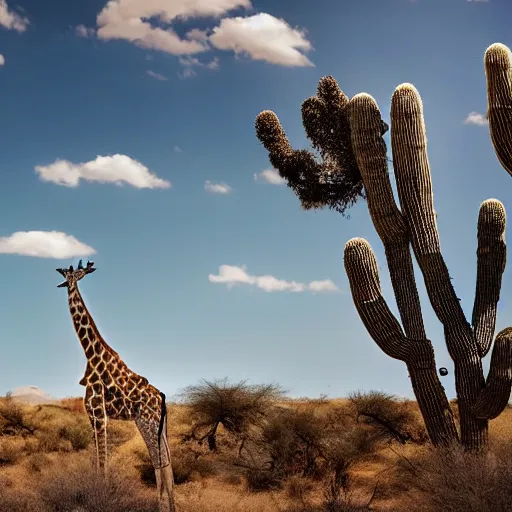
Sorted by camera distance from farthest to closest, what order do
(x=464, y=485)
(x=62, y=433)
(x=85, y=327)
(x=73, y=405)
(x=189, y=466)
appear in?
(x=73, y=405), (x=62, y=433), (x=189, y=466), (x=85, y=327), (x=464, y=485)

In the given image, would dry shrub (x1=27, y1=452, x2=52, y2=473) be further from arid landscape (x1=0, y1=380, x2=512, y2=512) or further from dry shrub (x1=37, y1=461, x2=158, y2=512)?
dry shrub (x1=37, y1=461, x2=158, y2=512)

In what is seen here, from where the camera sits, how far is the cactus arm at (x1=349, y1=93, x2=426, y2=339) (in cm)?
1296

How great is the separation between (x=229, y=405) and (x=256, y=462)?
3.13m

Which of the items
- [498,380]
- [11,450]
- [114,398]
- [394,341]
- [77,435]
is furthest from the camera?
[77,435]

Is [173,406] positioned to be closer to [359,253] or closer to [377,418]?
[377,418]

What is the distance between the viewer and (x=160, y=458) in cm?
1202

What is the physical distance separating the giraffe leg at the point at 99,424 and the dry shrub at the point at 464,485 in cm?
507

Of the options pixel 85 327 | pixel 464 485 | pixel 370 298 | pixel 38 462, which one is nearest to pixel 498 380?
pixel 370 298

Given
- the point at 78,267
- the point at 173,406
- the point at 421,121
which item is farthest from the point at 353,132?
the point at 173,406

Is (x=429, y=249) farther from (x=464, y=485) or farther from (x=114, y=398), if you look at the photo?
(x=114, y=398)

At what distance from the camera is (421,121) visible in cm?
1306

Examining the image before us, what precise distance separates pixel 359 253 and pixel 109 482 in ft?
18.6

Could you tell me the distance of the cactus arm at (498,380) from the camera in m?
11.9

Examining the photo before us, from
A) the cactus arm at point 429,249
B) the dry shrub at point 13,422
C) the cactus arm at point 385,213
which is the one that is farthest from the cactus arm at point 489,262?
the dry shrub at point 13,422
